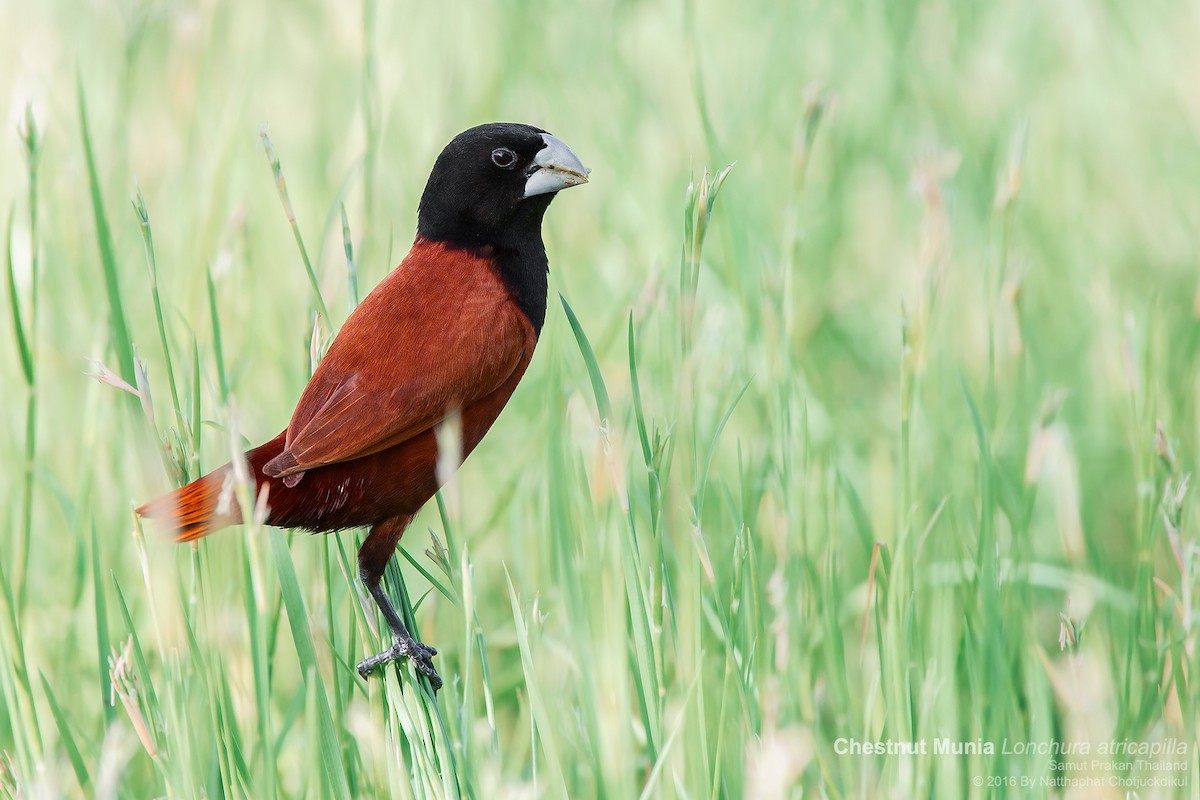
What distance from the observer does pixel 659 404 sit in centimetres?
254

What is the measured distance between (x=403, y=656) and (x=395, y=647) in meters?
0.02

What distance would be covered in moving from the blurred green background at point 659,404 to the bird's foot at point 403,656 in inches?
2.0

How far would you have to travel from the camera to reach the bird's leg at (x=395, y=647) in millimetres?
1785

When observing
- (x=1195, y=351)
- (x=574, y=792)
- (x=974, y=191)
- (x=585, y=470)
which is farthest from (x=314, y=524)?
(x=974, y=191)

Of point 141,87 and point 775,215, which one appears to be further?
point 141,87

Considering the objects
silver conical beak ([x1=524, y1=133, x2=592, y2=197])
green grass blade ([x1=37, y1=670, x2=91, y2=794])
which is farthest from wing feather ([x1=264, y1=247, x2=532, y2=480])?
green grass blade ([x1=37, y1=670, x2=91, y2=794])

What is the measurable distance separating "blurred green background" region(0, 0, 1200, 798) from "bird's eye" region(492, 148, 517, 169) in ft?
0.85

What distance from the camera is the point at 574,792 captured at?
1.95 meters

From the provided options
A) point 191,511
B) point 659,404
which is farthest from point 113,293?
point 659,404

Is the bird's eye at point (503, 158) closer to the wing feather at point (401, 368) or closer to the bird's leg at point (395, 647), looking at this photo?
the wing feather at point (401, 368)

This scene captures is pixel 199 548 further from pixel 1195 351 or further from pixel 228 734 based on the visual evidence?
pixel 1195 351

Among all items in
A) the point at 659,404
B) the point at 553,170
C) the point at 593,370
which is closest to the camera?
the point at 593,370

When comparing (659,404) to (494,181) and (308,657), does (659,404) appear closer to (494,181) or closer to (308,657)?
(494,181)

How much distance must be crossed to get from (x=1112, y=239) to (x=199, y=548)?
3.11 meters
